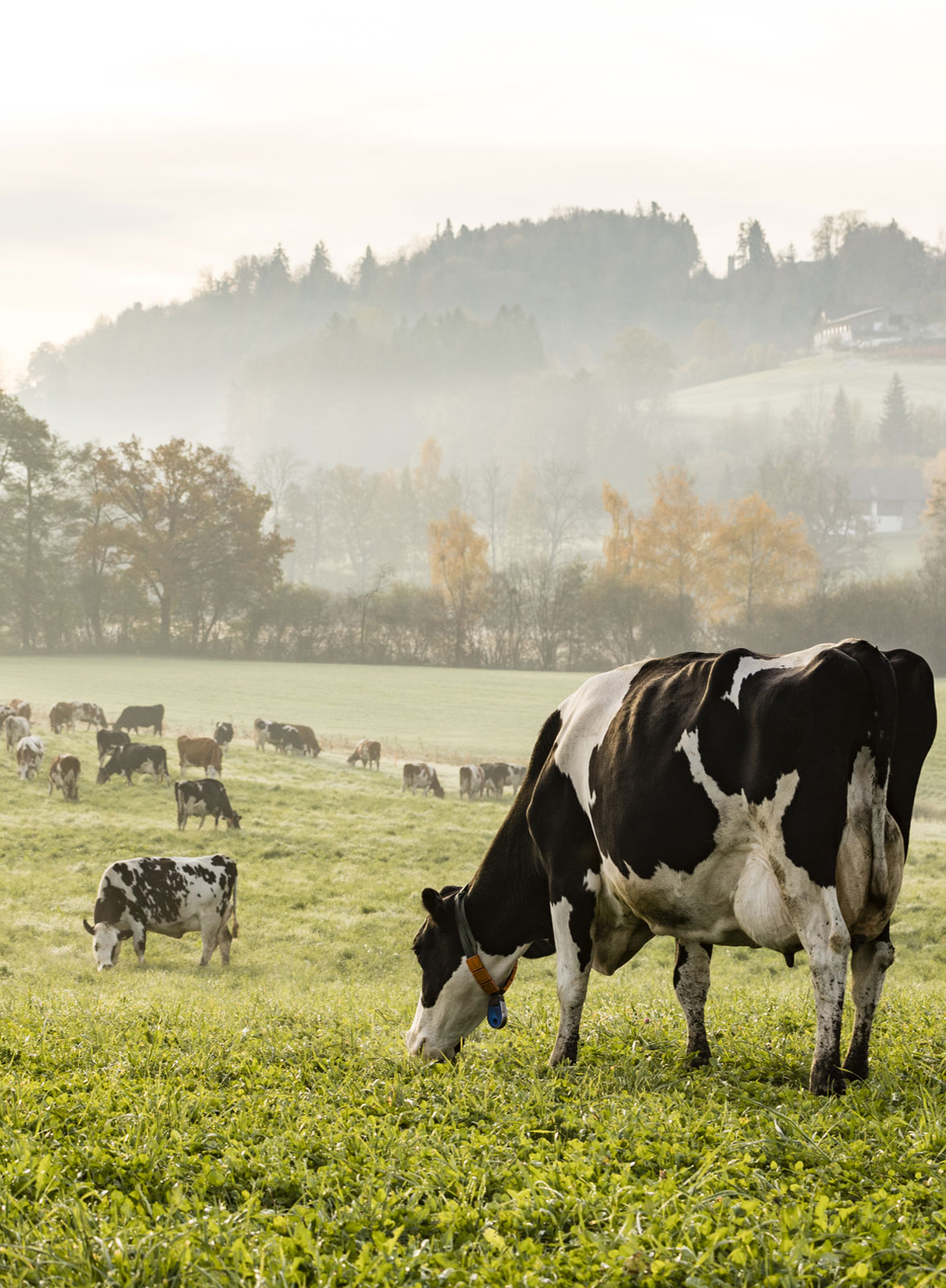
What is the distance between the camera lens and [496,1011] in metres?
6.44

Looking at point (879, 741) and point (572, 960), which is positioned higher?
point (879, 741)

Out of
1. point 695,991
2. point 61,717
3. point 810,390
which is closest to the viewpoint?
point 695,991

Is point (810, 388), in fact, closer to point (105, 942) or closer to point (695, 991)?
point (105, 942)

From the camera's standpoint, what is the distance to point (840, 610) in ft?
190

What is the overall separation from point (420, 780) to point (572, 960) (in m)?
22.1

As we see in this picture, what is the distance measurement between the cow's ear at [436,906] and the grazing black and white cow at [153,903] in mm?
7557

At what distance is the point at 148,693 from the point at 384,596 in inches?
575

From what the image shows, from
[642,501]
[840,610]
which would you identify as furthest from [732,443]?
[840,610]

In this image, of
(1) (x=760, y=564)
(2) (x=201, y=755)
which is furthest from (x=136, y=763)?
(1) (x=760, y=564)

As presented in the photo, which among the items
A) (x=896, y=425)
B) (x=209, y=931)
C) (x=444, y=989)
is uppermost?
(x=896, y=425)

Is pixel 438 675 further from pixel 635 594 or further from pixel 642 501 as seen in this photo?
pixel 642 501

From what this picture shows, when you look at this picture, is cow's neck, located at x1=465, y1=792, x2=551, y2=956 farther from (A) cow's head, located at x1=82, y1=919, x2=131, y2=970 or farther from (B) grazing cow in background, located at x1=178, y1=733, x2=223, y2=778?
(B) grazing cow in background, located at x1=178, y1=733, x2=223, y2=778

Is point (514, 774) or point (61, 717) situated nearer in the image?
point (514, 774)

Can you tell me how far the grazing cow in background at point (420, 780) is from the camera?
27.7m
